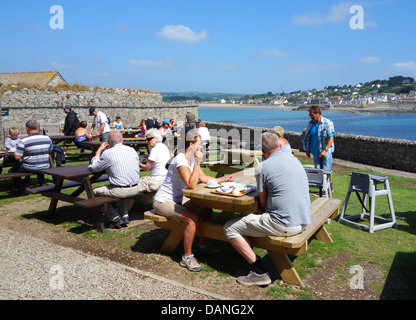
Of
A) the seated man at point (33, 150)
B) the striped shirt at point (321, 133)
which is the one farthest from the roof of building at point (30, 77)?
the striped shirt at point (321, 133)

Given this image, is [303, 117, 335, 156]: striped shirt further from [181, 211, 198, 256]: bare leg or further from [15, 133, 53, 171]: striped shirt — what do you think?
[15, 133, 53, 171]: striped shirt

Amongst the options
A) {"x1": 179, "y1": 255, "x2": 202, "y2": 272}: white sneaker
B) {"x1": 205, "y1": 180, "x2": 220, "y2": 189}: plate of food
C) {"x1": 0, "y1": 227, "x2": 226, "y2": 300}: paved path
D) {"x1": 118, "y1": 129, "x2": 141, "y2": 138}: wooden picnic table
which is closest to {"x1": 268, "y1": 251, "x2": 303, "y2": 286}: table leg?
{"x1": 0, "y1": 227, "x2": 226, "y2": 300}: paved path

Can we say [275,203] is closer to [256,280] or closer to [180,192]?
[256,280]

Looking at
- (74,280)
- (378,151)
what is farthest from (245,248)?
(378,151)

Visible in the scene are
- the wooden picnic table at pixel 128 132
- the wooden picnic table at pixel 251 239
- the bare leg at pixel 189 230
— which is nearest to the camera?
the wooden picnic table at pixel 251 239

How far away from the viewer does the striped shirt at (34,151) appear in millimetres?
6656

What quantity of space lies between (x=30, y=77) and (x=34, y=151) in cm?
2501

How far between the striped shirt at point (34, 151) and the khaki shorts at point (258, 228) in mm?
4640

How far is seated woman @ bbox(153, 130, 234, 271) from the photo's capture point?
3.97 m

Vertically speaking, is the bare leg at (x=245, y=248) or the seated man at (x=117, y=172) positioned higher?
the seated man at (x=117, y=172)

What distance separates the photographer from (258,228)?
140 inches

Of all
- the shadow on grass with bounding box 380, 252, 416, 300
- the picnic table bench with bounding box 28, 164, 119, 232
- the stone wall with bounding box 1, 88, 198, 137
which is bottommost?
the shadow on grass with bounding box 380, 252, 416, 300

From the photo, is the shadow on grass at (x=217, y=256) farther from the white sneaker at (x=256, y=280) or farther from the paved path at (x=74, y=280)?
the paved path at (x=74, y=280)
